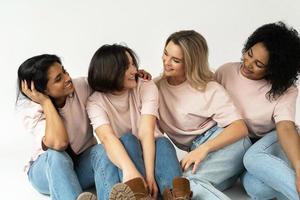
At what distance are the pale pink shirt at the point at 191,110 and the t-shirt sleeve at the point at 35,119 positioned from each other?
507mm

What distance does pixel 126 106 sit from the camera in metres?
2.16

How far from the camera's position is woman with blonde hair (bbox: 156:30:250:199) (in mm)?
2055

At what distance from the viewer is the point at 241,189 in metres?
2.20

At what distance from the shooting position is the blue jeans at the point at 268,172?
1865 millimetres

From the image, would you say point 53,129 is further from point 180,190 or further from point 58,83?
point 180,190

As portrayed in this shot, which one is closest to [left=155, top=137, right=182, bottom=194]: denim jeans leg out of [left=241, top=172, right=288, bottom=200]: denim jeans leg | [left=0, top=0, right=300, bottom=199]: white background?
[left=241, top=172, right=288, bottom=200]: denim jeans leg

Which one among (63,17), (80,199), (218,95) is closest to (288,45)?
(218,95)

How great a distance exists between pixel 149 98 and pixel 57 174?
0.48 m

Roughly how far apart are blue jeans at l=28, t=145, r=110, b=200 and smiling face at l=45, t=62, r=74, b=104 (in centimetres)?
23

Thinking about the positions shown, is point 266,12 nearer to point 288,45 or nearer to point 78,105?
point 288,45

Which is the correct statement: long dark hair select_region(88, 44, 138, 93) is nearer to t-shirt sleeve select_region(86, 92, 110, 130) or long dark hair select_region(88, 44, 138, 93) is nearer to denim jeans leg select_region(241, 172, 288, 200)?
t-shirt sleeve select_region(86, 92, 110, 130)

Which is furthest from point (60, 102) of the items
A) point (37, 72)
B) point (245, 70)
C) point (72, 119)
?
point (245, 70)

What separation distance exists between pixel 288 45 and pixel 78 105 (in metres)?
0.91

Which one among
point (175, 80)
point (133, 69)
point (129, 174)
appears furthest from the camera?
point (175, 80)
